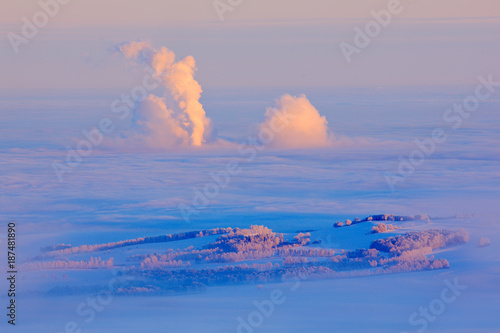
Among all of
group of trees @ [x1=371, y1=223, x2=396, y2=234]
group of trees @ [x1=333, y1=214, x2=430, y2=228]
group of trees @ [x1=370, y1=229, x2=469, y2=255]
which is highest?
group of trees @ [x1=333, y1=214, x2=430, y2=228]

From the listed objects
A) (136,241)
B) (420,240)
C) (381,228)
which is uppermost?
(136,241)

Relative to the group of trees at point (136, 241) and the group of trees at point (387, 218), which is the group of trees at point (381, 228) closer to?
the group of trees at point (387, 218)

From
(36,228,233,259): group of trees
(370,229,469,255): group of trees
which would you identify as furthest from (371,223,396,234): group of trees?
(36,228,233,259): group of trees

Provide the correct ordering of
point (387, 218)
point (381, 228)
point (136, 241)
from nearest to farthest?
point (136, 241) < point (381, 228) < point (387, 218)

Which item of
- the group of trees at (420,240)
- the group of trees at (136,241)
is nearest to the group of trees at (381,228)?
the group of trees at (420,240)

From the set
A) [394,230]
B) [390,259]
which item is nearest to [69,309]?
[390,259]

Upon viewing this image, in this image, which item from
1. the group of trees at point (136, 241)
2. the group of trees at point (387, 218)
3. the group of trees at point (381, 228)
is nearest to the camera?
the group of trees at point (136, 241)

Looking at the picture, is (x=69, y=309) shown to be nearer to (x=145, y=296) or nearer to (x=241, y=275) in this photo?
(x=145, y=296)

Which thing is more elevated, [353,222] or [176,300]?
[353,222]

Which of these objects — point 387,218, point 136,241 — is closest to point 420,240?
point 387,218

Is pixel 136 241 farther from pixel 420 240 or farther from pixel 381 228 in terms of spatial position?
pixel 420 240

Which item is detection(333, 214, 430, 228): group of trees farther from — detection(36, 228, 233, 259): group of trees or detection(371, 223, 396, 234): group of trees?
detection(36, 228, 233, 259): group of trees
